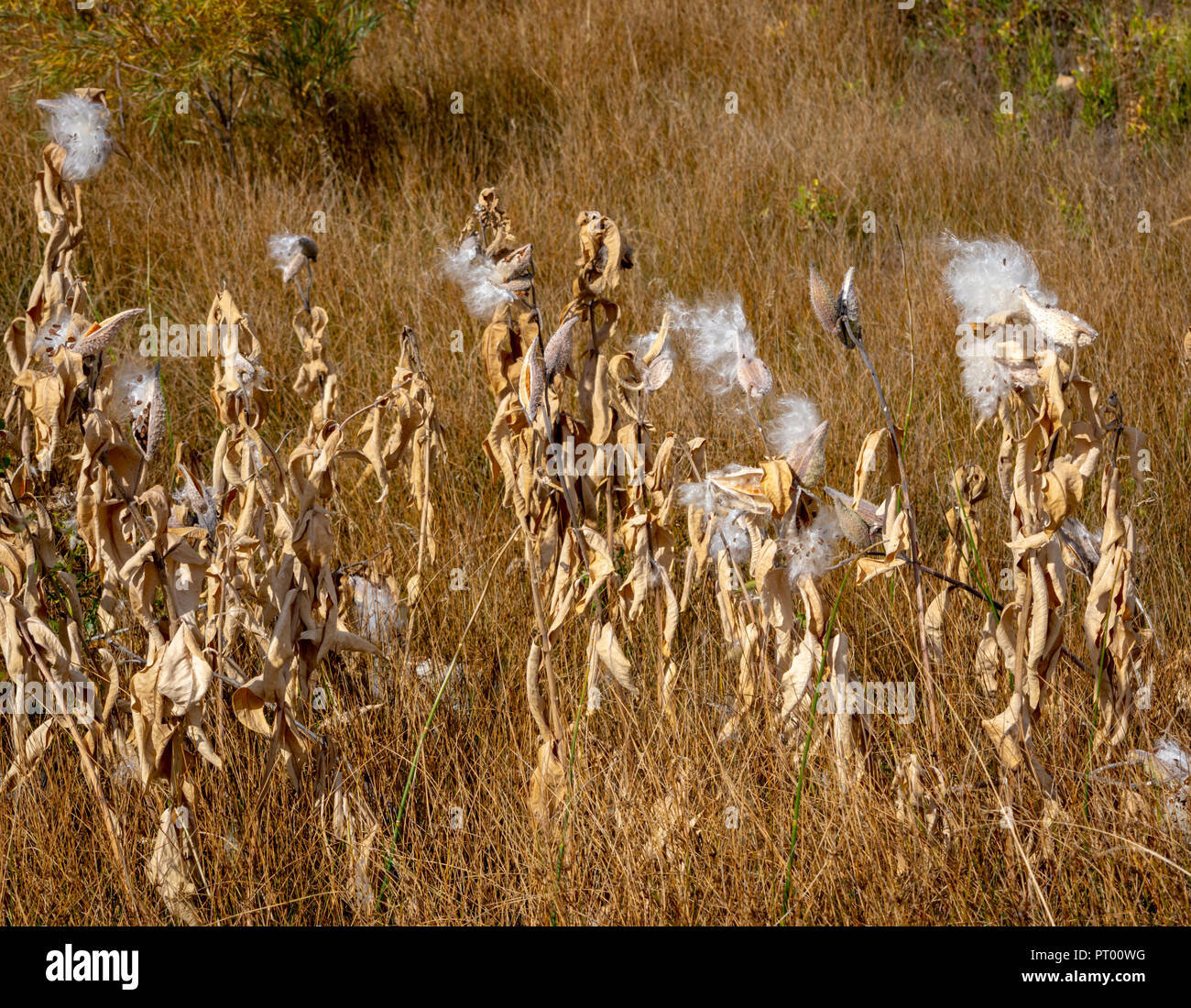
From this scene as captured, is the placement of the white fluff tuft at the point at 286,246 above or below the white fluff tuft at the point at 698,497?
above

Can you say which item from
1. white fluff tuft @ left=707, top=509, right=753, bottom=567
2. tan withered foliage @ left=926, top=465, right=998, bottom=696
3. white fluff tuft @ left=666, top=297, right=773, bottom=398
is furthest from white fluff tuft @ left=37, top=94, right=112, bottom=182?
tan withered foliage @ left=926, top=465, right=998, bottom=696

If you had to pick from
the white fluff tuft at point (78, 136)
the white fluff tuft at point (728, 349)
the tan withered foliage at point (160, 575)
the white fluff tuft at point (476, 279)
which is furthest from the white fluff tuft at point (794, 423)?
the white fluff tuft at point (78, 136)

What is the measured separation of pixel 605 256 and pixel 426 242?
248cm

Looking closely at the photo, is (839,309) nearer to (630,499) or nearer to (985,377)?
(985,377)

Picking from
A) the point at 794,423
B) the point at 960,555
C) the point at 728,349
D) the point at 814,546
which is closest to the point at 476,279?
the point at 728,349

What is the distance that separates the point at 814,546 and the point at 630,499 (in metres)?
0.39

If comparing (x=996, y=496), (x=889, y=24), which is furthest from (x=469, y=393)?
(x=889, y=24)

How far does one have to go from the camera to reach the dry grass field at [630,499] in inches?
56.8

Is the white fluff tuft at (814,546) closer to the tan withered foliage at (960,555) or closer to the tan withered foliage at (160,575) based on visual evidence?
the tan withered foliage at (960,555)

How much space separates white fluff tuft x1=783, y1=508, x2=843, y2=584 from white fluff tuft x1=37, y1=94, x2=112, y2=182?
3.84 feet

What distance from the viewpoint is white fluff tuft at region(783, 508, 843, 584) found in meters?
1.30

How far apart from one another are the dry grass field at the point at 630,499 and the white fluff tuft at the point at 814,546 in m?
0.05

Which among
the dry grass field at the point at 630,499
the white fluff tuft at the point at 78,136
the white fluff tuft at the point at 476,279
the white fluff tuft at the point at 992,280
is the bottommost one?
the dry grass field at the point at 630,499

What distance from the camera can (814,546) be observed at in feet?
4.28
